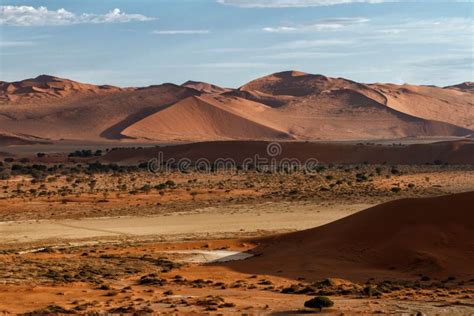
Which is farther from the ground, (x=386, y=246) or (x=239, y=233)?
(x=386, y=246)

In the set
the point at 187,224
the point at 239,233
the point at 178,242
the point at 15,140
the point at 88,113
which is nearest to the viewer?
the point at 178,242

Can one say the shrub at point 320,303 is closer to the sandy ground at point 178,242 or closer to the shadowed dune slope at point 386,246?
A: the sandy ground at point 178,242

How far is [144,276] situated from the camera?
62.9 feet

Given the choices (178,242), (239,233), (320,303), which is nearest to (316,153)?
Answer: (239,233)

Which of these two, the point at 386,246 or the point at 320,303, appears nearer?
the point at 320,303

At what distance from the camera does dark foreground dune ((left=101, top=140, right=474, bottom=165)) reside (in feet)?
245

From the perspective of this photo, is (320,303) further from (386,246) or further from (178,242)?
(178,242)

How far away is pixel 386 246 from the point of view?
21469mm

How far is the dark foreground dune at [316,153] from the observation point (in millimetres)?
74812

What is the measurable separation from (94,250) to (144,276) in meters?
4.84

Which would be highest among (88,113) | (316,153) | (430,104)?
(430,104)

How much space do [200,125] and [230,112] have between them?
676 centimetres

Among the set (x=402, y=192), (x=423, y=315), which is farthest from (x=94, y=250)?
(x=402, y=192)

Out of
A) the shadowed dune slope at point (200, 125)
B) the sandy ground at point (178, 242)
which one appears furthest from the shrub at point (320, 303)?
the shadowed dune slope at point (200, 125)
